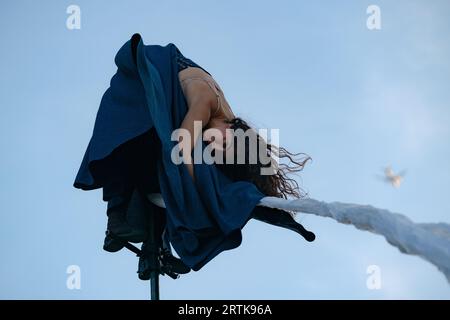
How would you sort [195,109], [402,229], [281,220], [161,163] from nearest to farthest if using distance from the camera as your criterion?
[402,229] < [281,220] < [161,163] < [195,109]

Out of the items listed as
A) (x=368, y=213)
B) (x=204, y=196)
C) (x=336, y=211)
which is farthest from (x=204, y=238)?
(x=368, y=213)

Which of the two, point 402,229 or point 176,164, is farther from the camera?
point 176,164

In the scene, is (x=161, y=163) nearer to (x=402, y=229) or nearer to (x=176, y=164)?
(x=176, y=164)

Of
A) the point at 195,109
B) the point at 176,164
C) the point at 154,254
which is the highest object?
the point at 195,109

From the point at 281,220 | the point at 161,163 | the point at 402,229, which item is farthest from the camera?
the point at 161,163

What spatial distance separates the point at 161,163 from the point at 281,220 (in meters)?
0.64

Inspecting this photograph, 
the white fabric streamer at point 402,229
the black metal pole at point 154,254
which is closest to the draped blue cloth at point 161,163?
the black metal pole at point 154,254

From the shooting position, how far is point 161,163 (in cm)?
350

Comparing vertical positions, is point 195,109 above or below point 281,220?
above

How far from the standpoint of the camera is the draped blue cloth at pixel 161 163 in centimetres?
331

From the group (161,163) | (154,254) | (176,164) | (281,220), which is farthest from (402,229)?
(154,254)

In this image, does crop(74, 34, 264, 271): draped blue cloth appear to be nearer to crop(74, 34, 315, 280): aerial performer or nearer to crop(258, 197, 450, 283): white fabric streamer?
crop(74, 34, 315, 280): aerial performer

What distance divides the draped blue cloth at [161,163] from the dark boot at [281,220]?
69mm

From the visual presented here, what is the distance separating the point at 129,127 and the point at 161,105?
18cm
